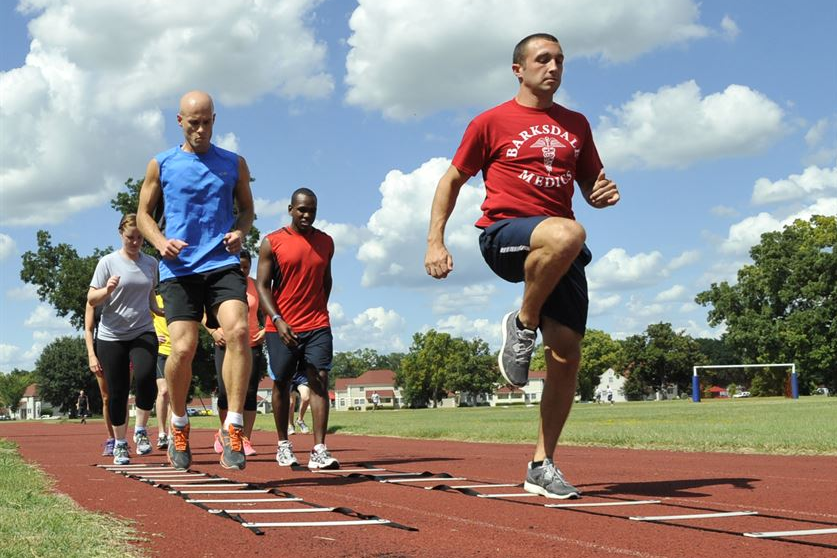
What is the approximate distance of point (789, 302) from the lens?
70.6 m

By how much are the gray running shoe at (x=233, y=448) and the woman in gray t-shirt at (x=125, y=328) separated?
2950 mm

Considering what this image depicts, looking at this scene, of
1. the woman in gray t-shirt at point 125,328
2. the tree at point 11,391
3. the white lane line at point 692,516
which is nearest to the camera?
the white lane line at point 692,516

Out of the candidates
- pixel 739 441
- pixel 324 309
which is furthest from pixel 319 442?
pixel 739 441

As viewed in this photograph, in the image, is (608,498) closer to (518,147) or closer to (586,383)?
(518,147)

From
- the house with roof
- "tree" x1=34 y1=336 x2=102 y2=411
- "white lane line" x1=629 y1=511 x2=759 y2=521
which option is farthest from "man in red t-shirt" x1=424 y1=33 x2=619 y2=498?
the house with roof

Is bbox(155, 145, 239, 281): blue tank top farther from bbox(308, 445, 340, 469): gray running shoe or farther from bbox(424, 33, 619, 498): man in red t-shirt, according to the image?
bbox(308, 445, 340, 469): gray running shoe

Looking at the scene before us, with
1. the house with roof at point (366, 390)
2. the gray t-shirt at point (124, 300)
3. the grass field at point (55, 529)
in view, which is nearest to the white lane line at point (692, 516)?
the grass field at point (55, 529)

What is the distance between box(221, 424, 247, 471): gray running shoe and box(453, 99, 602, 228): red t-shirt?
6.77ft

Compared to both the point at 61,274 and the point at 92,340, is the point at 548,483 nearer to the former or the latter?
the point at 92,340

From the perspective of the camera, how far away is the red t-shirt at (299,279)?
26.0ft

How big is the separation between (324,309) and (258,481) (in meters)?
1.95

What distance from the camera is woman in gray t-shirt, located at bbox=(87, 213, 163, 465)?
8844 mm

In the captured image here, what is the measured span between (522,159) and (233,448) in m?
2.56

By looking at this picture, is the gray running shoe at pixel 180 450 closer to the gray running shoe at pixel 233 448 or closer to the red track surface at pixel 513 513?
the red track surface at pixel 513 513
